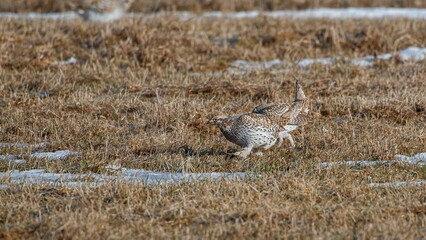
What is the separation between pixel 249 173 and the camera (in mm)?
7902

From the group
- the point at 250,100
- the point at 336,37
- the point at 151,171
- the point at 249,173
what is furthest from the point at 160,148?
the point at 336,37

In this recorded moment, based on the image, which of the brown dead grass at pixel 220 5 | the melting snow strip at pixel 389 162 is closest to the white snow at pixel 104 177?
the melting snow strip at pixel 389 162

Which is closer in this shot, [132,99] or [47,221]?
[47,221]

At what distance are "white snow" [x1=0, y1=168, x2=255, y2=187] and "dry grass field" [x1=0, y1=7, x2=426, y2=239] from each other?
0.67 ft

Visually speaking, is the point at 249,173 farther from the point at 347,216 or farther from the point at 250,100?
the point at 250,100

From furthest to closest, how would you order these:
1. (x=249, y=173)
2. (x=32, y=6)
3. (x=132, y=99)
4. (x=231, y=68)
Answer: (x=32, y=6) → (x=231, y=68) → (x=132, y=99) → (x=249, y=173)

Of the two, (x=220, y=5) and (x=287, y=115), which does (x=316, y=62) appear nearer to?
(x=287, y=115)

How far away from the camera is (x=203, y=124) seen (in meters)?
10.0

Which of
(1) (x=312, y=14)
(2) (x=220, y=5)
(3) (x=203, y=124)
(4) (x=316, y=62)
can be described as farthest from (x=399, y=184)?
(2) (x=220, y=5)

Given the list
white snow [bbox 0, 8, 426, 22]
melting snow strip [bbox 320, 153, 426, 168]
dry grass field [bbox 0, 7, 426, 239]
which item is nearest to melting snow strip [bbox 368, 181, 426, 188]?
dry grass field [bbox 0, 7, 426, 239]

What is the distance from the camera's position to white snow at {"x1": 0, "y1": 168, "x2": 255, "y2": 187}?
7535 millimetres

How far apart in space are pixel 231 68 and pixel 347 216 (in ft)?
23.5

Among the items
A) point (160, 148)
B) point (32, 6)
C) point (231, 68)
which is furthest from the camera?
point (32, 6)

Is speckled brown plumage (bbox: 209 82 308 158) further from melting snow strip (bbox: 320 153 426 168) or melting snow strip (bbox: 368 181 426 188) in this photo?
Answer: melting snow strip (bbox: 368 181 426 188)
